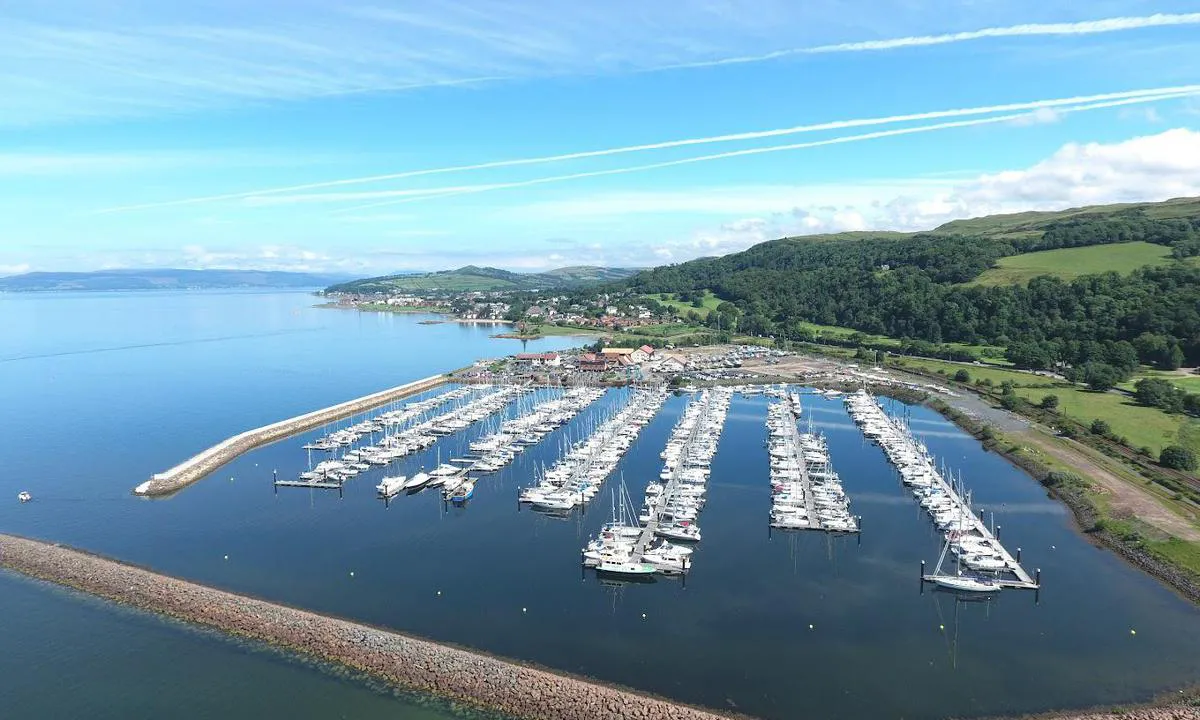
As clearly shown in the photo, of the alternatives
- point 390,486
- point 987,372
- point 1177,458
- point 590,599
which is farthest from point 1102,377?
point 390,486

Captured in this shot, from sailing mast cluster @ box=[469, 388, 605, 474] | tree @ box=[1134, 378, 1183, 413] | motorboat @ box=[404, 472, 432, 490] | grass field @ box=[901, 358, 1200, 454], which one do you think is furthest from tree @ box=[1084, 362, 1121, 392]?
motorboat @ box=[404, 472, 432, 490]

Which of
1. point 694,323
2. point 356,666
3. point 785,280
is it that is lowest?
point 356,666

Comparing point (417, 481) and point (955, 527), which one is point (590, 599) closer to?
point (417, 481)

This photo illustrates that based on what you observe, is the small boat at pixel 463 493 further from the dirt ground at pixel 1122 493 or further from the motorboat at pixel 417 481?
the dirt ground at pixel 1122 493

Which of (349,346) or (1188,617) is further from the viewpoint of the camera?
(349,346)

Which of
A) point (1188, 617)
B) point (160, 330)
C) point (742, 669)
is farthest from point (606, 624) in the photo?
point (160, 330)

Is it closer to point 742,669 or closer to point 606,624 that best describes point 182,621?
point 606,624

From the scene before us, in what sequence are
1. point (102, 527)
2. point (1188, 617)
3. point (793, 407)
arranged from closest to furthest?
point (1188, 617) < point (102, 527) < point (793, 407)

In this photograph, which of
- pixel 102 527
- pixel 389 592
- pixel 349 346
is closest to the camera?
pixel 389 592
